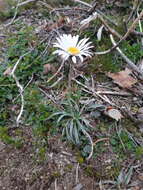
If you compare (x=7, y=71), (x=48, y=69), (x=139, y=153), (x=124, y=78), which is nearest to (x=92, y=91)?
(x=124, y=78)

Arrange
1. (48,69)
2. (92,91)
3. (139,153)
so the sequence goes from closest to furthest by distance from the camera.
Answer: (139,153), (92,91), (48,69)

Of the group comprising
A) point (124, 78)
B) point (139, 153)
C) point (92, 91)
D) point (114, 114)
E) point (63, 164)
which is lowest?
point (63, 164)

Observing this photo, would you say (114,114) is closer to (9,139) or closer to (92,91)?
(92,91)

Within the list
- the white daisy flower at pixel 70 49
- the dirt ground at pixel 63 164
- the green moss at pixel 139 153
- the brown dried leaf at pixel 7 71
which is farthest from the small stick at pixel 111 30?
the green moss at pixel 139 153

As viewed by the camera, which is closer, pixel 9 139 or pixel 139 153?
pixel 139 153

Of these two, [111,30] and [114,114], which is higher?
[111,30]

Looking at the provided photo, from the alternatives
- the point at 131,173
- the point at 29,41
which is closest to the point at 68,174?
the point at 131,173

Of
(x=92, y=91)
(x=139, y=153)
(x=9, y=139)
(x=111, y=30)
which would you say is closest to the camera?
(x=139, y=153)

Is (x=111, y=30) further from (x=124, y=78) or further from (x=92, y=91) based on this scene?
(x=92, y=91)

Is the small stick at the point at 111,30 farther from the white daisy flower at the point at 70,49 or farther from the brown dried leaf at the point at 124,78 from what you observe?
the white daisy flower at the point at 70,49

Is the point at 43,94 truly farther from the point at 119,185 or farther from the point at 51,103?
the point at 119,185
